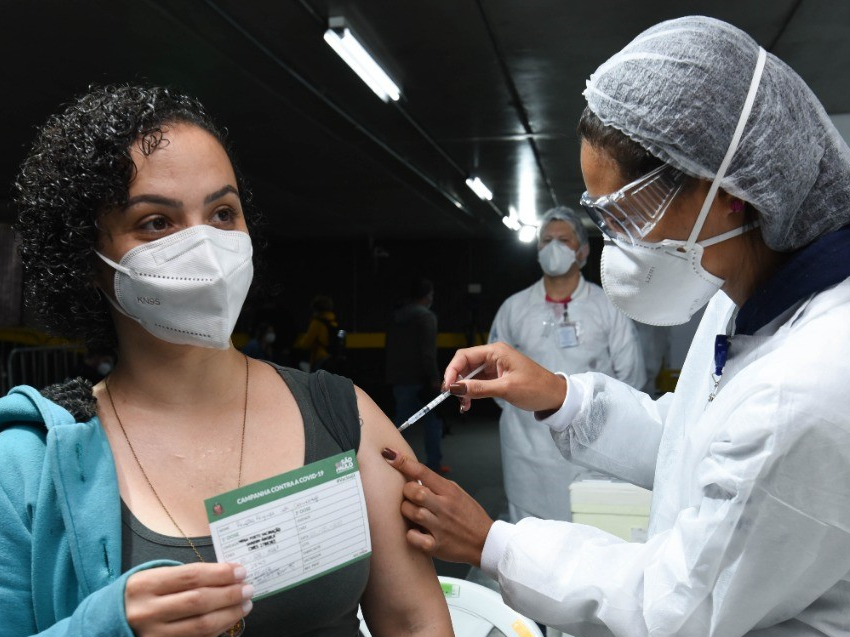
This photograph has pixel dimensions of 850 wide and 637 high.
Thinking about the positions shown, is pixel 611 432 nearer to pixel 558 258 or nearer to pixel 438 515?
pixel 438 515

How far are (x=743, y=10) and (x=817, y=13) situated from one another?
1.33 ft

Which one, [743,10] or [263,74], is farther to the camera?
[263,74]

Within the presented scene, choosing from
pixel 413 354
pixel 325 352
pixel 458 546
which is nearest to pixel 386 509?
pixel 458 546

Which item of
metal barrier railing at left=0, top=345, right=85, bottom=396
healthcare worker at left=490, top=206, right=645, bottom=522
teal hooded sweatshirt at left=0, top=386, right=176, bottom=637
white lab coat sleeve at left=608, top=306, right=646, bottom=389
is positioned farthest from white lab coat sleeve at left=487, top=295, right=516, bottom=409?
metal barrier railing at left=0, top=345, right=85, bottom=396

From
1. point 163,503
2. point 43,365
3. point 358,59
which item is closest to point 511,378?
point 163,503

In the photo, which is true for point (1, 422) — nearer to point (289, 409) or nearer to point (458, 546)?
point (289, 409)

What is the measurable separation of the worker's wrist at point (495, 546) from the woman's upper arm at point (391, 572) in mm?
97

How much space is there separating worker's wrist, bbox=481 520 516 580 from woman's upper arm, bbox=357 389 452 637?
97 mm

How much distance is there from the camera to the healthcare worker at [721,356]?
3.15 ft

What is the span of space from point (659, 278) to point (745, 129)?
0.28 meters

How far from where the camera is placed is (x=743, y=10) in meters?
3.86

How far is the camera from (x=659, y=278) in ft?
4.11

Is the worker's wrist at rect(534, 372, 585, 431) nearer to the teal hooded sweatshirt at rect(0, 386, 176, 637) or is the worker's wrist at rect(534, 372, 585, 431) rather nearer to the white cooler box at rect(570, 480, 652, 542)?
the white cooler box at rect(570, 480, 652, 542)

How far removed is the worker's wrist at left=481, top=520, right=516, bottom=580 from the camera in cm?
128
